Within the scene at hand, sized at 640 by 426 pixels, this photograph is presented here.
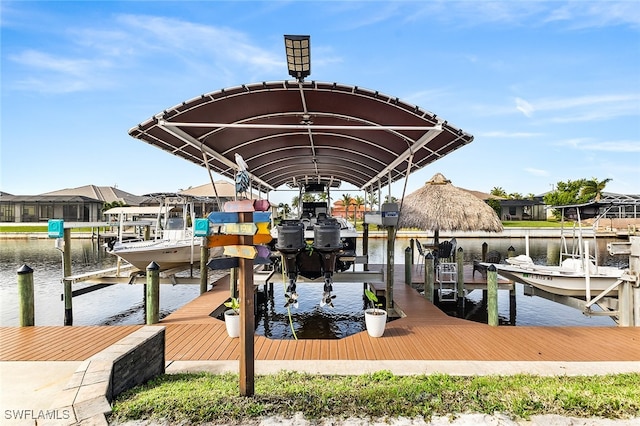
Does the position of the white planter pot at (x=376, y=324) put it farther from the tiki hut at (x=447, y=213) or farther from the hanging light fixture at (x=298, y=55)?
the tiki hut at (x=447, y=213)

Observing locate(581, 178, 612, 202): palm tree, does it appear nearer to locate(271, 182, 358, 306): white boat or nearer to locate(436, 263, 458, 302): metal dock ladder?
locate(436, 263, 458, 302): metal dock ladder

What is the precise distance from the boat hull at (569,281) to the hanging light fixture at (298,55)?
7979 mm

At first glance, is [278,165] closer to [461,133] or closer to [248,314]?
[461,133]

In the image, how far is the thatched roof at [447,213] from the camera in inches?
563

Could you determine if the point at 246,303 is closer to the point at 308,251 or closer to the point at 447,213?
the point at 308,251

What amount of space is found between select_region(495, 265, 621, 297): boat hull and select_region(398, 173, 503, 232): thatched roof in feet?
14.9

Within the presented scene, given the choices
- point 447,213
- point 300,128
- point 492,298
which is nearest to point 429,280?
point 492,298

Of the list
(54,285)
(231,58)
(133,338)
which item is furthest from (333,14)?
(54,285)

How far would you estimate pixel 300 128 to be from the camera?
20.9 ft

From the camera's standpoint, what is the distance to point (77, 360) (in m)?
5.11

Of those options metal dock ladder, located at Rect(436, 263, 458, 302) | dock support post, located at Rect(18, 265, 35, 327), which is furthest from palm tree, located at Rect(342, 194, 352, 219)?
dock support post, located at Rect(18, 265, 35, 327)

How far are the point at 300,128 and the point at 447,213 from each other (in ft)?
32.0

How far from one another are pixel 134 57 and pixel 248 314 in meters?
7.20

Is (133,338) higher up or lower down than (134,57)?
lower down
